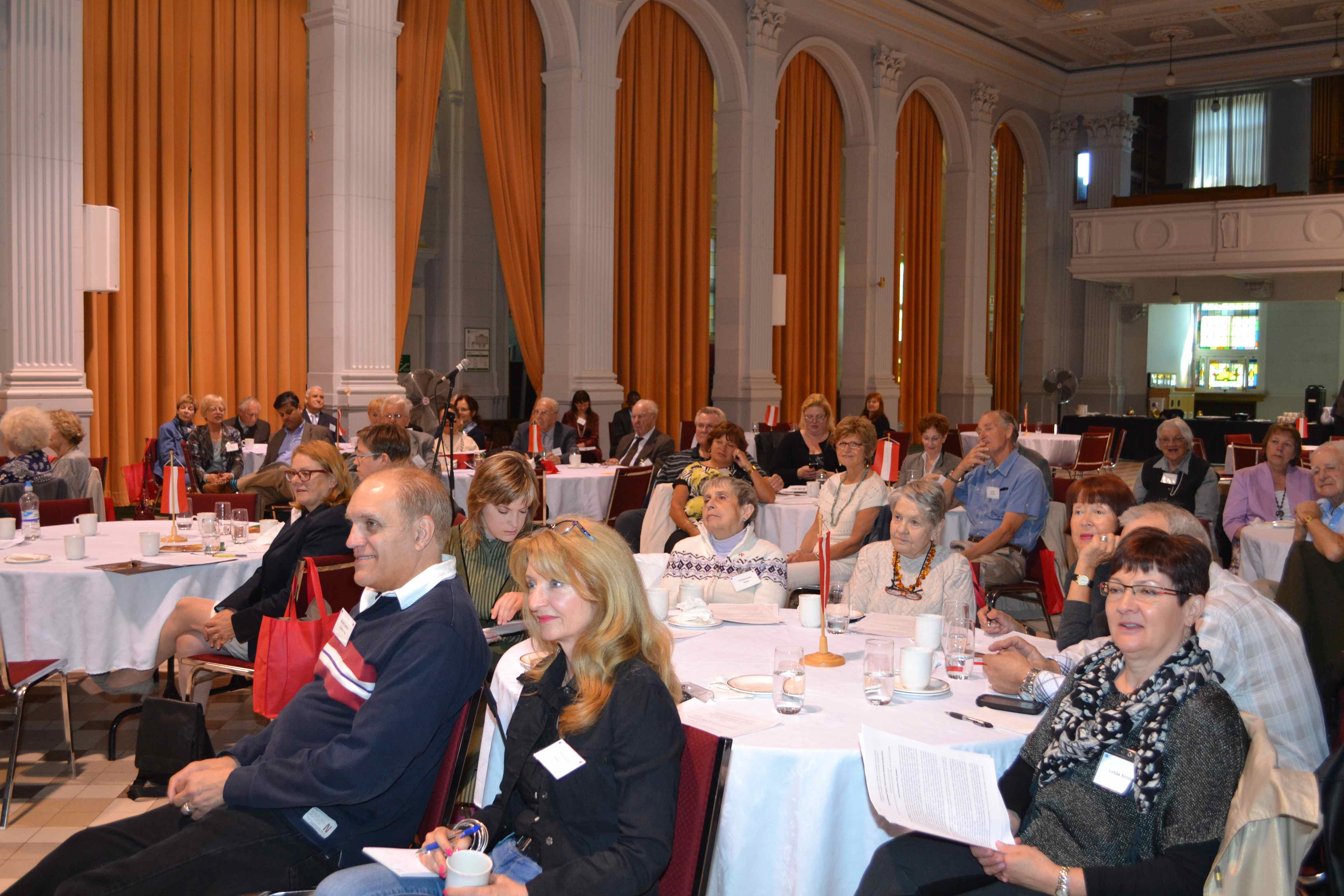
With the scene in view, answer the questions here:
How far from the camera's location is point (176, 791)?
2.33 m

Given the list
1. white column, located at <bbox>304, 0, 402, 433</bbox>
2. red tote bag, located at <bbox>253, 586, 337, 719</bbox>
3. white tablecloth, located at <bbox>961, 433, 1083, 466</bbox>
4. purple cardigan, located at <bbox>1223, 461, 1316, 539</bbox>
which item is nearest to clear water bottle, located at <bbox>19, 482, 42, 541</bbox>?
red tote bag, located at <bbox>253, 586, 337, 719</bbox>

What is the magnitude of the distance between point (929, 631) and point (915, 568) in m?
0.77

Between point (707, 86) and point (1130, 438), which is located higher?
point (707, 86)

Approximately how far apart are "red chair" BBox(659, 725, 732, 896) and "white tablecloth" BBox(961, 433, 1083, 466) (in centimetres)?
1197

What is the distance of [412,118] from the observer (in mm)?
10477

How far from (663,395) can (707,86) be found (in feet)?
12.2

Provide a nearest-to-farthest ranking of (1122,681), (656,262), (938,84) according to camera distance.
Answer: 1. (1122,681)
2. (656,262)
3. (938,84)

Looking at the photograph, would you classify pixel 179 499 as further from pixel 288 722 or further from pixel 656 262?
pixel 656 262

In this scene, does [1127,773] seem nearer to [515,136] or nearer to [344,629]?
[344,629]

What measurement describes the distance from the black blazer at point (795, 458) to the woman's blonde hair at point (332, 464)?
4.03 meters

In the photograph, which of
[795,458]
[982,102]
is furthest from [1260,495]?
[982,102]

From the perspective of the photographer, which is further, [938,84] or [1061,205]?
[1061,205]

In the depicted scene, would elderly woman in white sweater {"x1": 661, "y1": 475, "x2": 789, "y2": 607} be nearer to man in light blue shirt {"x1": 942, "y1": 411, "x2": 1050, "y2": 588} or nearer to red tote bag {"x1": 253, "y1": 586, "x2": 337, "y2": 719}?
red tote bag {"x1": 253, "y1": 586, "x2": 337, "y2": 719}

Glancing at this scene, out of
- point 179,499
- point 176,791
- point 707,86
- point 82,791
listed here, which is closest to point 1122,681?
point 176,791
